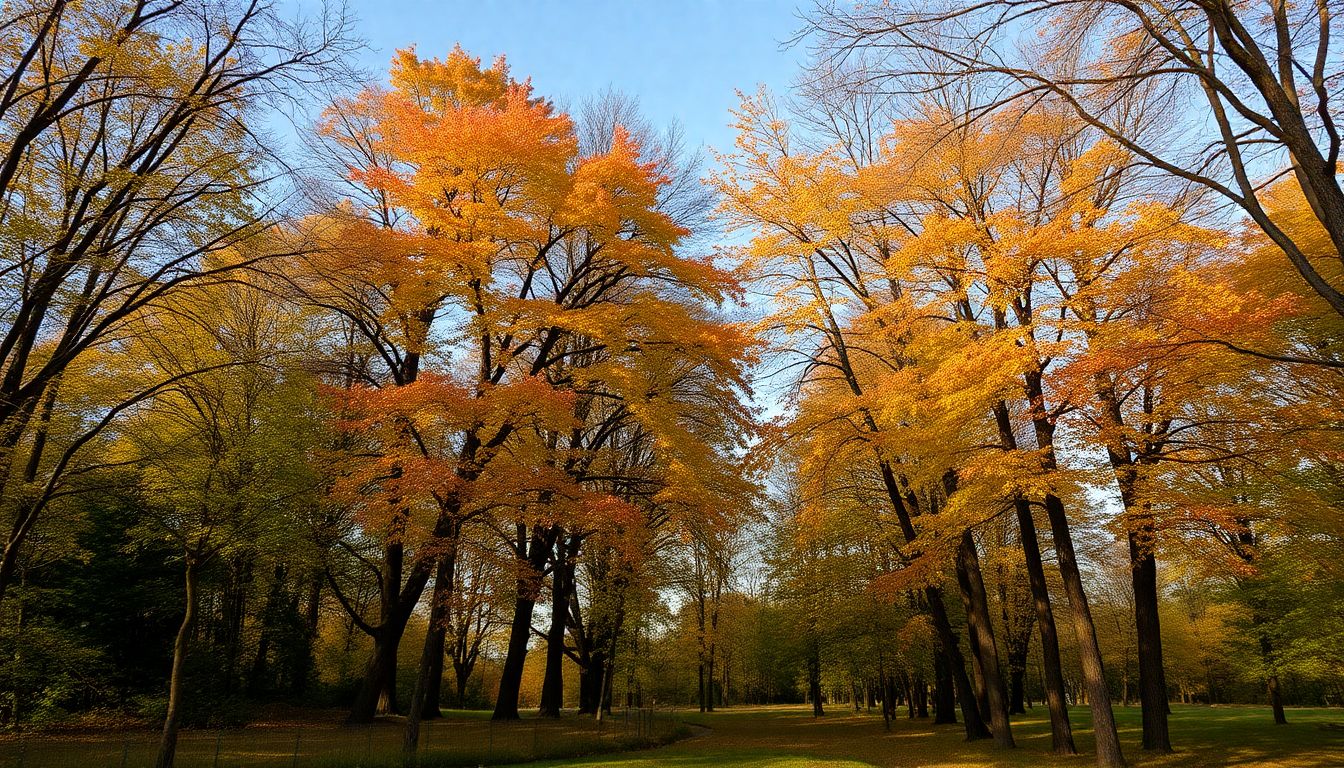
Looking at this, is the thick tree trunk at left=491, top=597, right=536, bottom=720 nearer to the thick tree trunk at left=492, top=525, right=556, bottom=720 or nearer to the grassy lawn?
the thick tree trunk at left=492, top=525, right=556, bottom=720

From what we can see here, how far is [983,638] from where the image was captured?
16.2 meters

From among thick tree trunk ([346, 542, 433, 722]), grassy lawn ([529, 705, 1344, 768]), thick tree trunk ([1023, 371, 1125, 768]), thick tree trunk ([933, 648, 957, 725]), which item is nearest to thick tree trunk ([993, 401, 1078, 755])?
grassy lawn ([529, 705, 1344, 768])

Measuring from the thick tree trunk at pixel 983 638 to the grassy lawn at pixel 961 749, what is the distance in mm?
639

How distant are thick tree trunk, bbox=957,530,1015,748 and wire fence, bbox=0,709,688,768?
30.8ft

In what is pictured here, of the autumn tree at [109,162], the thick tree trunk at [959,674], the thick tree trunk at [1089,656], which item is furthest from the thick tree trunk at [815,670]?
the autumn tree at [109,162]

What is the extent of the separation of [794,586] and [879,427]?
1313 centimetres

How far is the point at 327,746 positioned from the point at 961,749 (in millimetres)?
15549

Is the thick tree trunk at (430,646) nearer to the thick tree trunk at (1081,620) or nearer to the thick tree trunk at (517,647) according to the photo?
the thick tree trunk at (517,647)

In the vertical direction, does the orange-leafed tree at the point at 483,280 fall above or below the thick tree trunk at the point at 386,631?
above

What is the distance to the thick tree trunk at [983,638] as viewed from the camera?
51.8 feet

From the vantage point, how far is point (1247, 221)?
1427 centimetres

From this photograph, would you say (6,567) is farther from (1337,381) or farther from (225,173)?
(1337,381)

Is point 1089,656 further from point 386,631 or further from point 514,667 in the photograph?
point 386,631

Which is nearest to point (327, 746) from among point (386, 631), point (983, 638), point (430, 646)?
point (430, 646)
